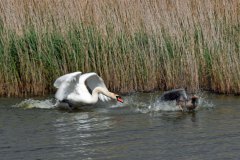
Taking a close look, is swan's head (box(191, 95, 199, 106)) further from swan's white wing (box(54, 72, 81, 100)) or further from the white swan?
swan's white wing (box(54, 72, 81, 100))

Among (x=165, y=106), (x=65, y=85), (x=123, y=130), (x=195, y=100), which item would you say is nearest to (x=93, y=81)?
(x=65, y=85)

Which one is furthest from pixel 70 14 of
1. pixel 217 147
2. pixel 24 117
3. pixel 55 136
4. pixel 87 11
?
pixel 217 147

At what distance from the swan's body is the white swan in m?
1.14

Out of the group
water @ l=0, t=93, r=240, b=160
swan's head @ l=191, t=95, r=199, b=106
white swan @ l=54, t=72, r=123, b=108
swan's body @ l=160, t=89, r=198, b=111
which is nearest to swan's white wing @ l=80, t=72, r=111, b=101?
white swan @ l=54, t=72, r=123, b=108

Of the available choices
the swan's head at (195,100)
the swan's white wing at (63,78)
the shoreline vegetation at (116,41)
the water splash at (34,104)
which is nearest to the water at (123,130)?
the water splash at (34,104)

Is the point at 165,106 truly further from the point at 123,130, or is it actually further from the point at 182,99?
the point at 123,130

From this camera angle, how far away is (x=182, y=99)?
9.60m

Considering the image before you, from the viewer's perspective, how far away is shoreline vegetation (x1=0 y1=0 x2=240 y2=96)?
11000 mm

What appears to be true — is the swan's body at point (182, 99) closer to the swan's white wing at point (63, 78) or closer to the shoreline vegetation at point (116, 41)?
the shoreline vegetation at point (116, 41)

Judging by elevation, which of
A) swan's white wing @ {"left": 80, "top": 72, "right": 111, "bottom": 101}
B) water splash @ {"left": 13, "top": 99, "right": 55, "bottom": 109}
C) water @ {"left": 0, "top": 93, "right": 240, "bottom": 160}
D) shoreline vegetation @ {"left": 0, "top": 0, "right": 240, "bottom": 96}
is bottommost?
water @ {"left": 0, "top": 93, "right": 240, "bottom": 160}

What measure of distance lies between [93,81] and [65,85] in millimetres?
627

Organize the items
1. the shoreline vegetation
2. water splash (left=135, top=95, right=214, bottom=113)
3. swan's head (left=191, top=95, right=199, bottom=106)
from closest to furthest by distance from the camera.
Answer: swan's head (left=191, top=95, right=199, bottom=106)
water splash (left=135, top=95, right=214, bottom=113)
the shoreline vegetation

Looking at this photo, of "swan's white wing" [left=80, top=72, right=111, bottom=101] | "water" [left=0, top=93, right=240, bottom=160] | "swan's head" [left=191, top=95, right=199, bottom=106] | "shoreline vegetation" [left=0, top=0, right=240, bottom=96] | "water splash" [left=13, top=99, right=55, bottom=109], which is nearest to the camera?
"water" [left=0, top=93, right=240, bottom=160]

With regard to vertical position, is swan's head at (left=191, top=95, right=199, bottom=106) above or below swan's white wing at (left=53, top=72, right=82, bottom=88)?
below
